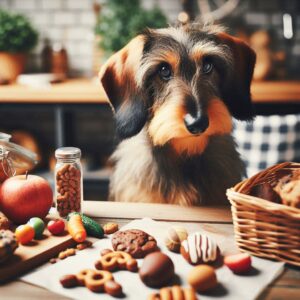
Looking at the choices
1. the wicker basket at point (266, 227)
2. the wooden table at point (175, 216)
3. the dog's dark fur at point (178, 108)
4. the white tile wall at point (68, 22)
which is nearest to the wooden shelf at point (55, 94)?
the white tile wall at point (68, 22)

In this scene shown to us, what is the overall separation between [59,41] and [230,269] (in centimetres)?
256

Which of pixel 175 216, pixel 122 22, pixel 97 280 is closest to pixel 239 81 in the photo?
pixel 175 216

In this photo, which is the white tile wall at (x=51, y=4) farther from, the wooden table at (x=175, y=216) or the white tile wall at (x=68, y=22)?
the wooden table at (x=175, y=216)

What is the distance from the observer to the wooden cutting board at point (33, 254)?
0.93 meters

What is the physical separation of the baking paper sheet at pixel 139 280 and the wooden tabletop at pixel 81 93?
164 cm

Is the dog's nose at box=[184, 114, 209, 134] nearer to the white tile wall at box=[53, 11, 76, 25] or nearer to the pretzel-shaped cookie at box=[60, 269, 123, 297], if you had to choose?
the pretzel-shaped cookie at box=[60, 269, 123, 297]

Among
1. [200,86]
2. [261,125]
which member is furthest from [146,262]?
[261,125]

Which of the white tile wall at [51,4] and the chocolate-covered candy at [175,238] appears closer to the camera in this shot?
the chocolate-covered candy at [175,238]

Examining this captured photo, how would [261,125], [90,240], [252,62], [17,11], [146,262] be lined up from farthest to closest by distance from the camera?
[17,11] → [261,125] → [252,62] → [90,240] → [146,262]

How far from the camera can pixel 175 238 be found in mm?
1021

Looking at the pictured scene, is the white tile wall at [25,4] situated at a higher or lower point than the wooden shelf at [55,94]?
higher

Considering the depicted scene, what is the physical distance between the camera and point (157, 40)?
1.38m

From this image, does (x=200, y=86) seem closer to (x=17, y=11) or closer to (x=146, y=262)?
(x=146, y=262)

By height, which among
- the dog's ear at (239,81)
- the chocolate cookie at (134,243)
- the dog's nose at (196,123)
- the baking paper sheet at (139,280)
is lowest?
the baking paper sheet at (139,280)
